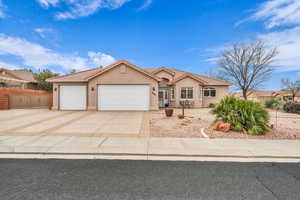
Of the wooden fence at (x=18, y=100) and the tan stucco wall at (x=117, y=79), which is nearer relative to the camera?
the tan stucco wall at (x=117, y=79)

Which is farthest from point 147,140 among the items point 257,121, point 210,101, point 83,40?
point 83,40

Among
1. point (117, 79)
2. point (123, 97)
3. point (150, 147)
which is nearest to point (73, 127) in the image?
point (150, 147)

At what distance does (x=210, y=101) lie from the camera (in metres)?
19.5

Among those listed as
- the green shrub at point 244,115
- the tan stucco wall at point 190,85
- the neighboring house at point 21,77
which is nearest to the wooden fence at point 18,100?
the neighboring house at point 21,77

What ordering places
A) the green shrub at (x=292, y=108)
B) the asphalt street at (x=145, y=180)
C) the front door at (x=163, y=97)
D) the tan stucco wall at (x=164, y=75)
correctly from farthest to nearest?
1. the tan stucco wall at (x=164, y=75)
2. the front door at (x=163, y=97)
3. the green shrub at (x=292, y=108)
4. the asphalt street at (x=145, y=180)

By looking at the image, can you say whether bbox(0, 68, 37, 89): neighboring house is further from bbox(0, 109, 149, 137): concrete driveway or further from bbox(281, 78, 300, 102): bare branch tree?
bbox(281, 78, 300, 102): bare branch tree

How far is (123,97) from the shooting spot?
14008 millimetres

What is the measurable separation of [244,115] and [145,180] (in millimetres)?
6205

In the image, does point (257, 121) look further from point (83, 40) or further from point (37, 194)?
point (83, 40)

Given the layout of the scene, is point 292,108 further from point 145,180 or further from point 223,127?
point 145,180

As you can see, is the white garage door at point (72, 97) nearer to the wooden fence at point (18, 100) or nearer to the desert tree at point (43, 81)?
the wooden fence at point (18, 100)

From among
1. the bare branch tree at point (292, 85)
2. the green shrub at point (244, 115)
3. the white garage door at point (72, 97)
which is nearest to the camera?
the green shrub at point (244, 115)

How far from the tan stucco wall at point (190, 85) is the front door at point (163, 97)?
1303mm

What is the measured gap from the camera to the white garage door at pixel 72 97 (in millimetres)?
14445
